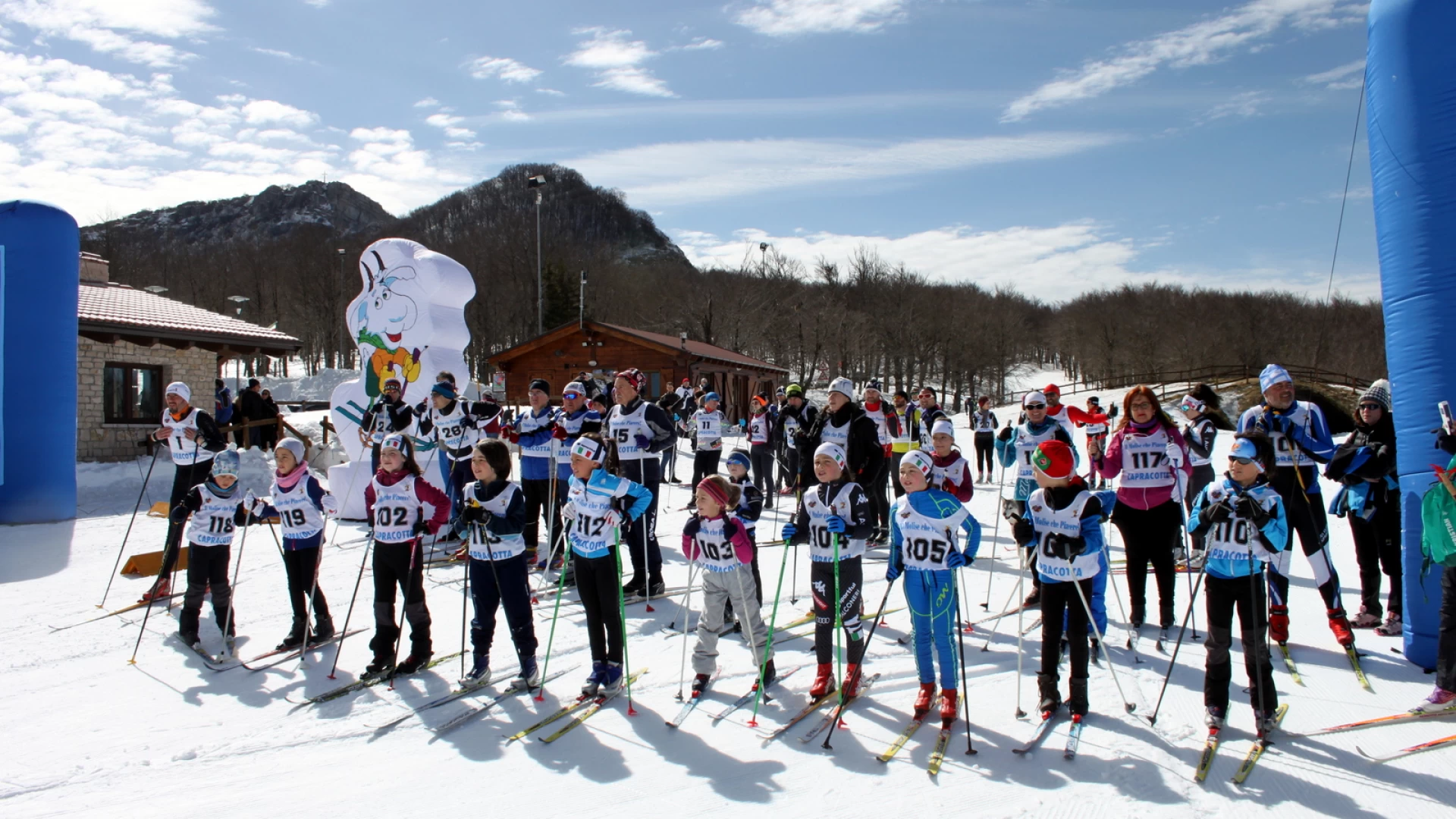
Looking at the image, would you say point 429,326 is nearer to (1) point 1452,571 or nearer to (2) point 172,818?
(2) point 172,818

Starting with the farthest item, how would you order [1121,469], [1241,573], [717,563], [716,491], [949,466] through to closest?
[949,466], [1121,469], [717,563], [716,491], [1241,573]

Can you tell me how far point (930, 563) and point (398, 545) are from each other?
3.57 m

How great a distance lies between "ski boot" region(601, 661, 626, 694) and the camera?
17.0 feet

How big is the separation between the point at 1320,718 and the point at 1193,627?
1.60 meters

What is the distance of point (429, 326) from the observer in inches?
464

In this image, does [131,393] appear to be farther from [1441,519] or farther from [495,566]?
[1441,519]

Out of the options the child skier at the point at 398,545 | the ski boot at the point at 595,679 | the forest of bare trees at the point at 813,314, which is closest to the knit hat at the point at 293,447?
the child skier at the point at 398,545

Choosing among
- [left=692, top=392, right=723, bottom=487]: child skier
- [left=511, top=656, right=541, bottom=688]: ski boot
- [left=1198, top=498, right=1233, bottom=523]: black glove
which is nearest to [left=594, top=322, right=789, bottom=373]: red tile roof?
Answer: [left=692, top=392, right=723, bottom=487]: child skier

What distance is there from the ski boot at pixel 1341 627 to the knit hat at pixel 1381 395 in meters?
1.60

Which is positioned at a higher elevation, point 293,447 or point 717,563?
point 293,447

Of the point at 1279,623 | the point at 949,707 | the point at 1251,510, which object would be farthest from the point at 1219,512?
the point at 949,707

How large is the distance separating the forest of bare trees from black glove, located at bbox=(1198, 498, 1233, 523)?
146 feet

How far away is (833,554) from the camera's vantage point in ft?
16.1

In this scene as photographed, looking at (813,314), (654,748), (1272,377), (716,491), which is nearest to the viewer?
(654,748)
